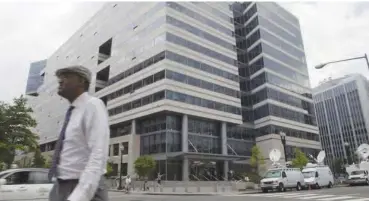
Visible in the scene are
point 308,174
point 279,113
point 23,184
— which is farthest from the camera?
point 279,113

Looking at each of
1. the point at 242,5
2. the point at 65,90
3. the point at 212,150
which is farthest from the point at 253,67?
the point at 65,90

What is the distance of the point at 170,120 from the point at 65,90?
1577 inches

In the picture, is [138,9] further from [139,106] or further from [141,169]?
[141,169]

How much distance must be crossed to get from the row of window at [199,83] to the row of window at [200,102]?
1.96m

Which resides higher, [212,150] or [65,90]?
[212,150]

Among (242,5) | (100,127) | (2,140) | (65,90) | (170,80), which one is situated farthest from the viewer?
(242,5)

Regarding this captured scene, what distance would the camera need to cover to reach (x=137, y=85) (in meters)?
46.4

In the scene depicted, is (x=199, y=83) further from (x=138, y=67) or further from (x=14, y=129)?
(x=14, y=129)

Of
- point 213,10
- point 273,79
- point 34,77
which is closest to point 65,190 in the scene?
point 213,10

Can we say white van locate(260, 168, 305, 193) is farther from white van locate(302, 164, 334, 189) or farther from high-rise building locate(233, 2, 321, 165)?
Result: high-rise building locate(233, 2, 321, 165)

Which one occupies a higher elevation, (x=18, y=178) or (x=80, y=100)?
(x=80, y=100)

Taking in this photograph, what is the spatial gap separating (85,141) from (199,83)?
43040 mm

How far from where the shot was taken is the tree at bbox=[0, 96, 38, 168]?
25.2 metres

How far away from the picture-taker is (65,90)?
2658 millimetres
